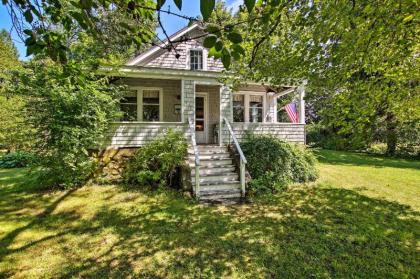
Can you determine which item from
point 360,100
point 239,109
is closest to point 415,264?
point 360,100

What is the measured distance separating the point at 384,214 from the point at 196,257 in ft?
15.4

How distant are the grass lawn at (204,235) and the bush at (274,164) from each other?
61 cm

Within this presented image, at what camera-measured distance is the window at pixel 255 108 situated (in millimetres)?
12516

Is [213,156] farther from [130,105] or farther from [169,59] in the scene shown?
[169,59]

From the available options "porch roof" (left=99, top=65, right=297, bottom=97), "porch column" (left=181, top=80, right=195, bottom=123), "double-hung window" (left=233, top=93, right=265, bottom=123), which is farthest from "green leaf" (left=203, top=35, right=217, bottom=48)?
"double-hung window" (left=233, top=93, right=265, bottom=123)

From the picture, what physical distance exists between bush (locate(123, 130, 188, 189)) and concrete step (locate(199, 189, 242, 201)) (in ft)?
4.14

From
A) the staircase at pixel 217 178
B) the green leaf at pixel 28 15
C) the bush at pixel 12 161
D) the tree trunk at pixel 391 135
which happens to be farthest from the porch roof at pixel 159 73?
the tree trunk at pixel 391 135

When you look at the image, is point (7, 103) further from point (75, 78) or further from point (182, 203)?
point (75, 78)

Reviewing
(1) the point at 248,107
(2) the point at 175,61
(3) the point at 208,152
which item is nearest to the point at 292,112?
(1) the point at 248,107

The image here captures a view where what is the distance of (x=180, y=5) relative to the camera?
1.29 meters

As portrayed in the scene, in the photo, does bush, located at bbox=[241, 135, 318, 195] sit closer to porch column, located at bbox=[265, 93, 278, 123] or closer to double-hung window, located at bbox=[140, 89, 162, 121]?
porch column, located at bbox=[265, 93, 278, 123]

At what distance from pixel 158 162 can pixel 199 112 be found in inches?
171

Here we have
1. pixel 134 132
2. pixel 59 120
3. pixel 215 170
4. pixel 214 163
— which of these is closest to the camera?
pixel 59 120

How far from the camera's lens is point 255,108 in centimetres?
1263
